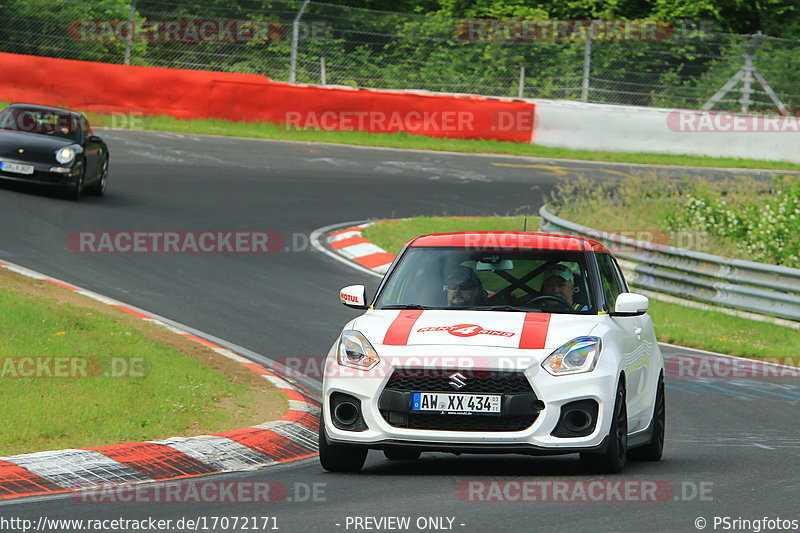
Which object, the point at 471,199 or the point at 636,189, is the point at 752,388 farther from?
the point at 471,199

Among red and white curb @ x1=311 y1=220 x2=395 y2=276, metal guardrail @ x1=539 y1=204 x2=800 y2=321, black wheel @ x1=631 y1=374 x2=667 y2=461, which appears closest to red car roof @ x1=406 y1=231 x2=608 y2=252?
black wheel @ x1=631 y1=374 x2=667 y2=461

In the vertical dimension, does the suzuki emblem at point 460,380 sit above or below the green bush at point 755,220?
above

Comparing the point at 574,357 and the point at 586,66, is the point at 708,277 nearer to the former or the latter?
the point at 574,357

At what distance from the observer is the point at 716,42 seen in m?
31.8

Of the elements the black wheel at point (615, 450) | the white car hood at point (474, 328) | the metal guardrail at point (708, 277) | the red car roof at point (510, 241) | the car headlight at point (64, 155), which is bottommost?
the metal guardrail at point (708, 277)

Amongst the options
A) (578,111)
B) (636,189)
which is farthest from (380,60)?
(636,189)

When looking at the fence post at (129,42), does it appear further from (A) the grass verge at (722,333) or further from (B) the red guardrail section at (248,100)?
(A) the grass verge at (722,333)

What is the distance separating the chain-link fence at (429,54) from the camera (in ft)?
100

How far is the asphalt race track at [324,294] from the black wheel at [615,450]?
0.10 metres

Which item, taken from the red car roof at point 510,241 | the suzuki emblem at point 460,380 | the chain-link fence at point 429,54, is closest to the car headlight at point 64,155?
the chain-link fence at point 429,54

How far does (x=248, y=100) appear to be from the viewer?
3044 cm

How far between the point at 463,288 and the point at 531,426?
1347 millimetres

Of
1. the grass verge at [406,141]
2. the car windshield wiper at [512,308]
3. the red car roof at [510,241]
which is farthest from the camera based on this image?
the grass verge at [406,141]

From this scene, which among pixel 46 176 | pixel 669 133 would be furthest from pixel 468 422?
pixel 669 133
